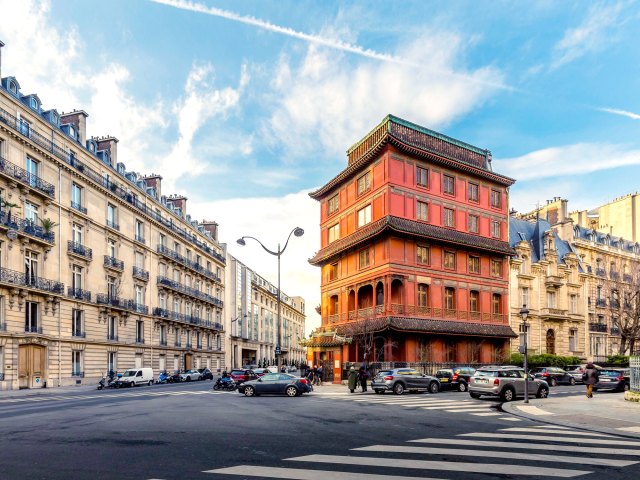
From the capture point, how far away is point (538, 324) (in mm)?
53062

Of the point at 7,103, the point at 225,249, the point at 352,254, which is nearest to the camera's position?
the point at 7,103

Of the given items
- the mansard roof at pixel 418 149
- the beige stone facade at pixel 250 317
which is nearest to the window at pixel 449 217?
the mansard roof at pixel 418 149

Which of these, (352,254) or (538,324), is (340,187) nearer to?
(352,254)

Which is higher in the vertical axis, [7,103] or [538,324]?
[7,103]

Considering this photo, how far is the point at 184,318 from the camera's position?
66312 mm

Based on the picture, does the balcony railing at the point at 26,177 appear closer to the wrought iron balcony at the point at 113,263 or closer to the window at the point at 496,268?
the wrought iron balcony at the point at 113,263

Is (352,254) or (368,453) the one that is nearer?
(368,453)

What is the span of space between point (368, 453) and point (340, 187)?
40.1 meters

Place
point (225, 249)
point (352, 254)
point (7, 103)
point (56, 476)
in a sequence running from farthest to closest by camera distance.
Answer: point (225, 249) < point (352, 254) < point (7, 103) < point (56, 476)

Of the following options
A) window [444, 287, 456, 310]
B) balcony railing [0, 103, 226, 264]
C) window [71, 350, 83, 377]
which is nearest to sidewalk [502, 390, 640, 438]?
window [444, 287, 456, 310]

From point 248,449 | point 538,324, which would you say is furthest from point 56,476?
point 538,324

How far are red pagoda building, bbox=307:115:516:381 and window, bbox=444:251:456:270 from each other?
9 cm

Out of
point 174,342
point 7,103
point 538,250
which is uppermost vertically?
point 7,103

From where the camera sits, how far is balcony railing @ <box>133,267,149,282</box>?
53.8m
